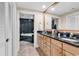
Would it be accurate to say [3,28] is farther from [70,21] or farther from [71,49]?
[70,21]

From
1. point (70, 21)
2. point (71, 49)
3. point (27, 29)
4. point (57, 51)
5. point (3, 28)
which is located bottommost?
point (57, 51)

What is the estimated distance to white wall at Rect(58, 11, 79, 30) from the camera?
2767mm

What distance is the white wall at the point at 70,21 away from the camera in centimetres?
277

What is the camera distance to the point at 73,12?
2791 millimetres

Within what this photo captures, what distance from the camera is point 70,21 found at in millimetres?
2977

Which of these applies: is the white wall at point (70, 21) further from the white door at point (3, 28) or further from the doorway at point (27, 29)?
the doorway at point (27, 29)

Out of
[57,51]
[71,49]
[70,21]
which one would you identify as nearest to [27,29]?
[70,21]

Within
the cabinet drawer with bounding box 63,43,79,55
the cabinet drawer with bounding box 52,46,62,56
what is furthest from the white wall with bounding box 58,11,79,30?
the cabinet drawer with bounding box 63,43,79,55

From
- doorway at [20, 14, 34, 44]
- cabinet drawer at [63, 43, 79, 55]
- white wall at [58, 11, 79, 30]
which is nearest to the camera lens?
cabinet drawer at [63, 43, 79, 55]

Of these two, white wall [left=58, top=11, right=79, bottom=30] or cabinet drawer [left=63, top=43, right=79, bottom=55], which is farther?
white wall [left=58, top=11, right=79, bottom=30]

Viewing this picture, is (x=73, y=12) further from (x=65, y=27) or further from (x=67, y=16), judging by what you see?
(x=65, y=27)

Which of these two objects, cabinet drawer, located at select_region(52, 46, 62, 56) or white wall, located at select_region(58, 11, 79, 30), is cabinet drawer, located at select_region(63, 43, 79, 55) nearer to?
cabinet drawer, located at select_region(52, 46, 62, 56)

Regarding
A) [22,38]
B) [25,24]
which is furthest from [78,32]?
[22,38]

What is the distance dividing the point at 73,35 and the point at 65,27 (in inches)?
16.0
